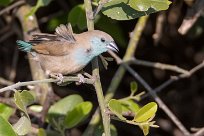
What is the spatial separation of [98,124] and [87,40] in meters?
0.78

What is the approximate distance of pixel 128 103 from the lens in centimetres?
273

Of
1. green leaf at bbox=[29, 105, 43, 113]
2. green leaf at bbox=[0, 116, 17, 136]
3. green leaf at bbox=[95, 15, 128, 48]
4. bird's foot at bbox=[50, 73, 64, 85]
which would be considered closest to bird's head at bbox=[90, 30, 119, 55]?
bird's foot at bbox=[50, 73, 64, 85]

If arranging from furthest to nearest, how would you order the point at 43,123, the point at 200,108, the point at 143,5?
the point at 200,108 → the point at 43,123 → the point at 143,5

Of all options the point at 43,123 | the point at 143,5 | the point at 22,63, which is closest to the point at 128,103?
the point at 43,123

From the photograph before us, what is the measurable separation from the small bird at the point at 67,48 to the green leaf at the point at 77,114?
34 centimetres

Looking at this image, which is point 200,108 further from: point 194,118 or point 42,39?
point 42,39

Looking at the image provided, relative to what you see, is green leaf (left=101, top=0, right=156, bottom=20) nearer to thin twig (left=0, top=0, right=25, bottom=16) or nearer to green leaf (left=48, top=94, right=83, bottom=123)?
green leaf (left=48, top=94, right=83, bottom=123)

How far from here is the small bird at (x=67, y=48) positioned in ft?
7.44

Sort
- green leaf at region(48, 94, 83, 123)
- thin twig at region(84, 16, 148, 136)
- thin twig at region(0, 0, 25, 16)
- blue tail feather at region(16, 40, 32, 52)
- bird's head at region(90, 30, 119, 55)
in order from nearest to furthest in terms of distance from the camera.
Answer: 1. bird's head at region(90, 30, 119, 55)
2. blue tail feather at region(16, 40, 32, 52)
3. green leaf at region(48, 94, 83, 123)
4. thin twig at region(84, 16, 148, 136)
5. thin twig at region(0, 0, 25, 16)

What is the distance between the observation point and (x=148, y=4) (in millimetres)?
1983

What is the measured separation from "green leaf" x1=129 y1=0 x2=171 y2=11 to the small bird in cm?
29

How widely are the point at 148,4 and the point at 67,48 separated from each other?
0.51 meters

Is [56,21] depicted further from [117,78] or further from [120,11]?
[120,11]

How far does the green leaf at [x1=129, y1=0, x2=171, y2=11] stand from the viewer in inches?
77.3
